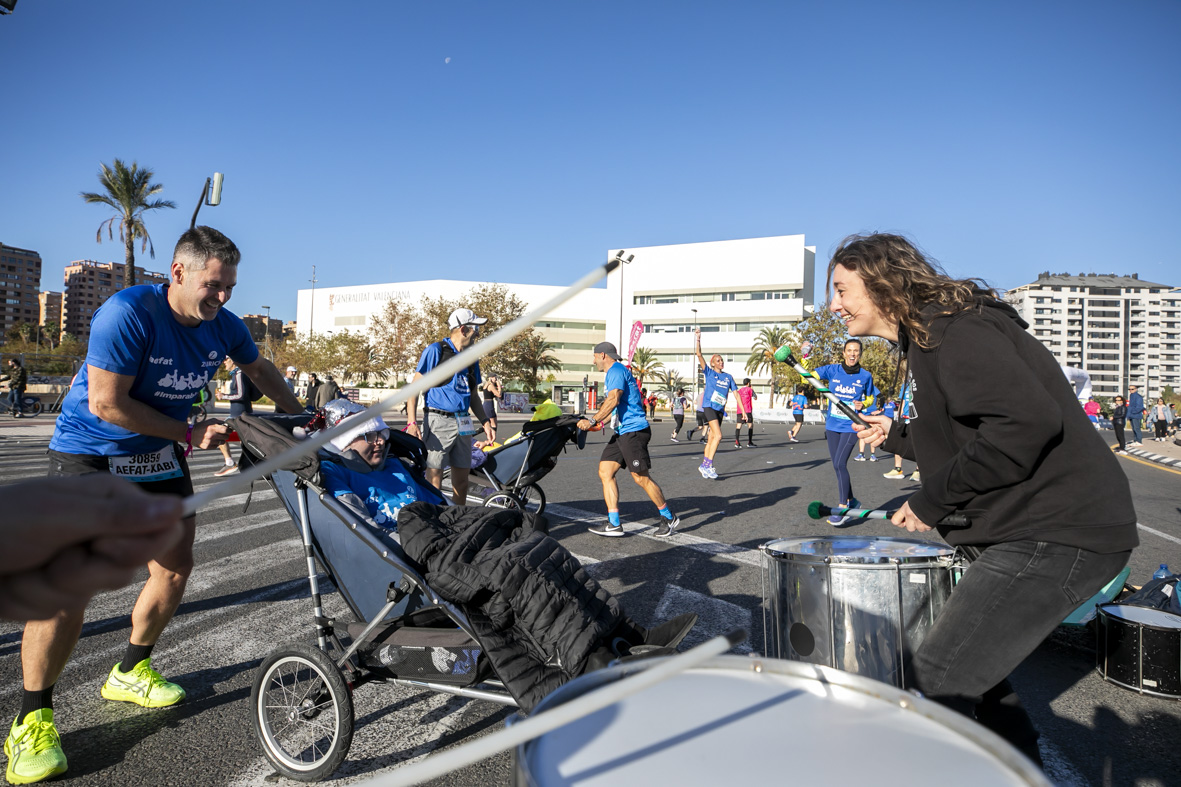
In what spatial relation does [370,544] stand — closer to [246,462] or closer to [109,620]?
[246,462]

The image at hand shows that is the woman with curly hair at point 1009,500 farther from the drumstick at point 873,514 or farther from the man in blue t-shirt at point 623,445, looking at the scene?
the man in blue t-shirt at point 623,445

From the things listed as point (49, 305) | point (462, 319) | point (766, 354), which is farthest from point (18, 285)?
point (462, 319)

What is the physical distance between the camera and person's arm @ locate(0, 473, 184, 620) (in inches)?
29.2

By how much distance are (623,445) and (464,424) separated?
62.3 inches

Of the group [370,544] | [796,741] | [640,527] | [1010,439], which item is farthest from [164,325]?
[640,527]

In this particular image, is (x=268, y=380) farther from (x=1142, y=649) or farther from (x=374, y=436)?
(x=1142, y=649)

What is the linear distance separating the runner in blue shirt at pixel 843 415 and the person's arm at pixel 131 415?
5.84m

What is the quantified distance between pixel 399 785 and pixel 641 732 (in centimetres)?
51

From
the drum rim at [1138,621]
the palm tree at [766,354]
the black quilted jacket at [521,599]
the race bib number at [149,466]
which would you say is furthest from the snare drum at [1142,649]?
the palm tree at [766,354]

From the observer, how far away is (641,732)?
124 cm

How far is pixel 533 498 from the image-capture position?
8195mm

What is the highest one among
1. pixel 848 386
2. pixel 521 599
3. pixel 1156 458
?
pixel 848 386

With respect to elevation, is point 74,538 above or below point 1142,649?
above

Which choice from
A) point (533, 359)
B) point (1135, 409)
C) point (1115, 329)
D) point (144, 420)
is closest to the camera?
point (144, 420)
